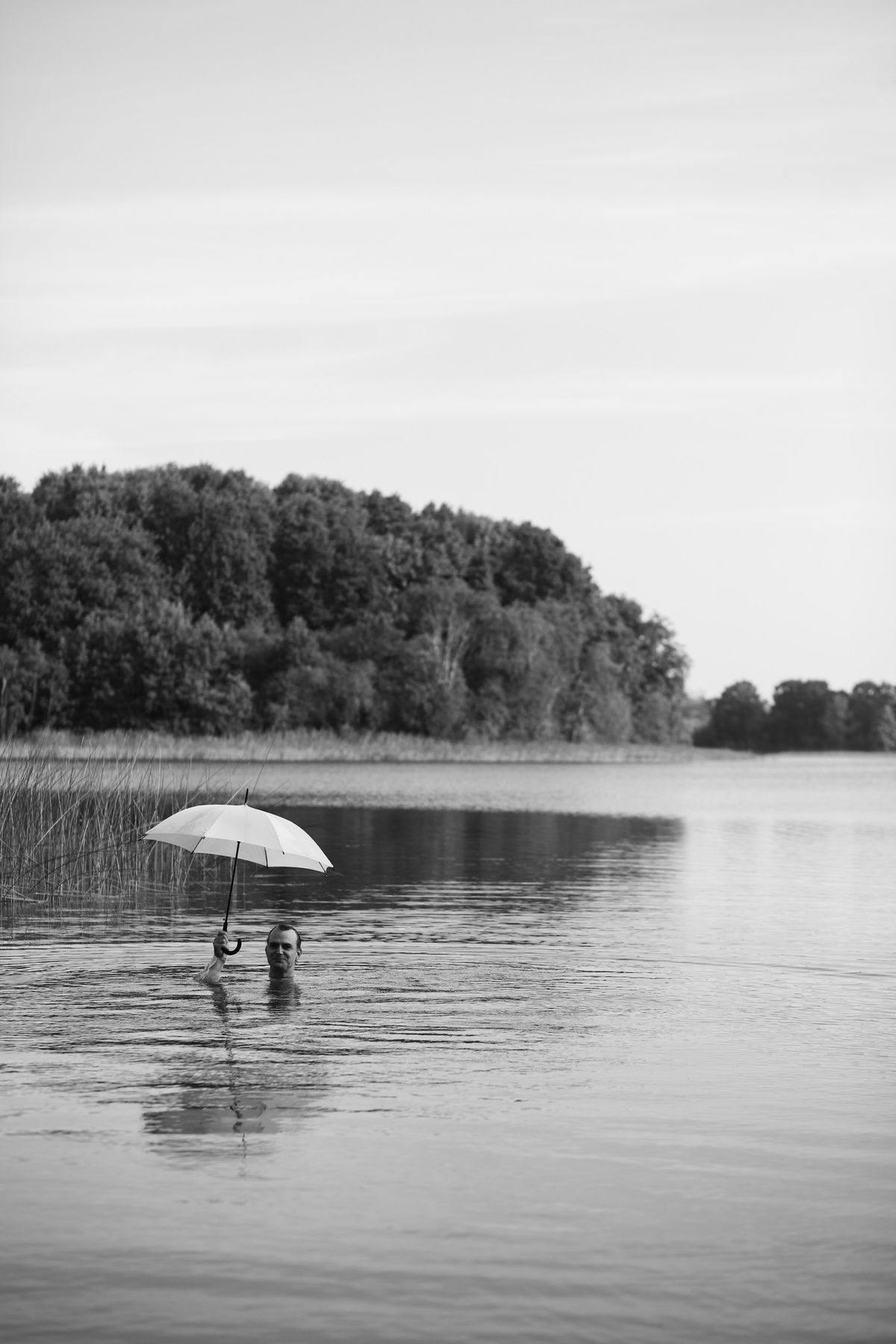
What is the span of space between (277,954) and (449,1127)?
13.9 feet

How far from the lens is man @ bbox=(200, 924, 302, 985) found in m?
12.7

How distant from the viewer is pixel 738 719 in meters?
168

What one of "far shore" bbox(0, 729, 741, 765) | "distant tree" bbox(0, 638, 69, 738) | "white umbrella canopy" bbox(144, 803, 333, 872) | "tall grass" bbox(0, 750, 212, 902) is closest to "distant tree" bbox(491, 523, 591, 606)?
Result: "far shore" bbox(0, 729, 741, 765)

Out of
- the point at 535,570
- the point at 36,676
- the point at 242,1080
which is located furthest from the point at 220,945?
the point at 535,570

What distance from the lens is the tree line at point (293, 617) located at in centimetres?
8719

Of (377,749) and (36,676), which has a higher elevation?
(36,676)

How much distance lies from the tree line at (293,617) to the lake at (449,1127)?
2606 inches

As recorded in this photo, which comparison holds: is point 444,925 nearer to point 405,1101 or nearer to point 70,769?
point 70,769

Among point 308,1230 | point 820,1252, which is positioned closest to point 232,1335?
point 308,1230

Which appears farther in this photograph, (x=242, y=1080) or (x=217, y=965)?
(x=217, y=965)

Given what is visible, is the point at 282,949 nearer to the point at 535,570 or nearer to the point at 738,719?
the point at 535,570

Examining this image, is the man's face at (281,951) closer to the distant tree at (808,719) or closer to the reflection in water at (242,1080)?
the reflection in water at (242,1080)

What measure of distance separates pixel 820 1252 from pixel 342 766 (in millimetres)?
68906

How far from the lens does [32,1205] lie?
7281mm
